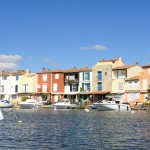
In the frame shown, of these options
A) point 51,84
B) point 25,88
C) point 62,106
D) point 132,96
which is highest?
point 51,84

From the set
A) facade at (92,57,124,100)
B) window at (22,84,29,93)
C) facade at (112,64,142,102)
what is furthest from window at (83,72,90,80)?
window at (22,84,29,93)

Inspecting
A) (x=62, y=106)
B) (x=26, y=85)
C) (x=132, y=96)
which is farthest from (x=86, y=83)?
(x=26, y=85)

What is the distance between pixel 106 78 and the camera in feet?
377

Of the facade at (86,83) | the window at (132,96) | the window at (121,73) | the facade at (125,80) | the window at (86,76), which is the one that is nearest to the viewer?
the window at (132,96)

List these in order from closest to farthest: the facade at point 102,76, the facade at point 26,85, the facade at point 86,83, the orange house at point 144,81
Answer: the orange house at point 144,81
the facade at point 86,83
the facade at point 102,76
the facade at point 26,85

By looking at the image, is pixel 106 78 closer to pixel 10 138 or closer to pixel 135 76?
pixel 135 76

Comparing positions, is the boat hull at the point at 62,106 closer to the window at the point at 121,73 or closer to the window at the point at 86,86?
the window at the point at 86,86

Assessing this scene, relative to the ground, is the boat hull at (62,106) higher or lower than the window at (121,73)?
lower

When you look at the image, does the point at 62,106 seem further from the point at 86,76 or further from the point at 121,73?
the point at 121,73

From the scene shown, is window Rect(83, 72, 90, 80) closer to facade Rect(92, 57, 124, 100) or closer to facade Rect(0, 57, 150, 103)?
facade Rect(0, 57, 150, 103)

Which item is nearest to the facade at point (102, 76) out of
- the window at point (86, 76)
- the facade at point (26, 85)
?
the window at point (86, 76)

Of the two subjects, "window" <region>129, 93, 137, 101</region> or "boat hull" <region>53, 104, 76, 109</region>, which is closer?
"boat hull" <region>53, 104, 76, 109</region>

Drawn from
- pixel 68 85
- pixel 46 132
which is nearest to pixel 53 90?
pixel 68 85

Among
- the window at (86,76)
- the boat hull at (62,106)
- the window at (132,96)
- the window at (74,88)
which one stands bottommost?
the boat hull at (62,106)
